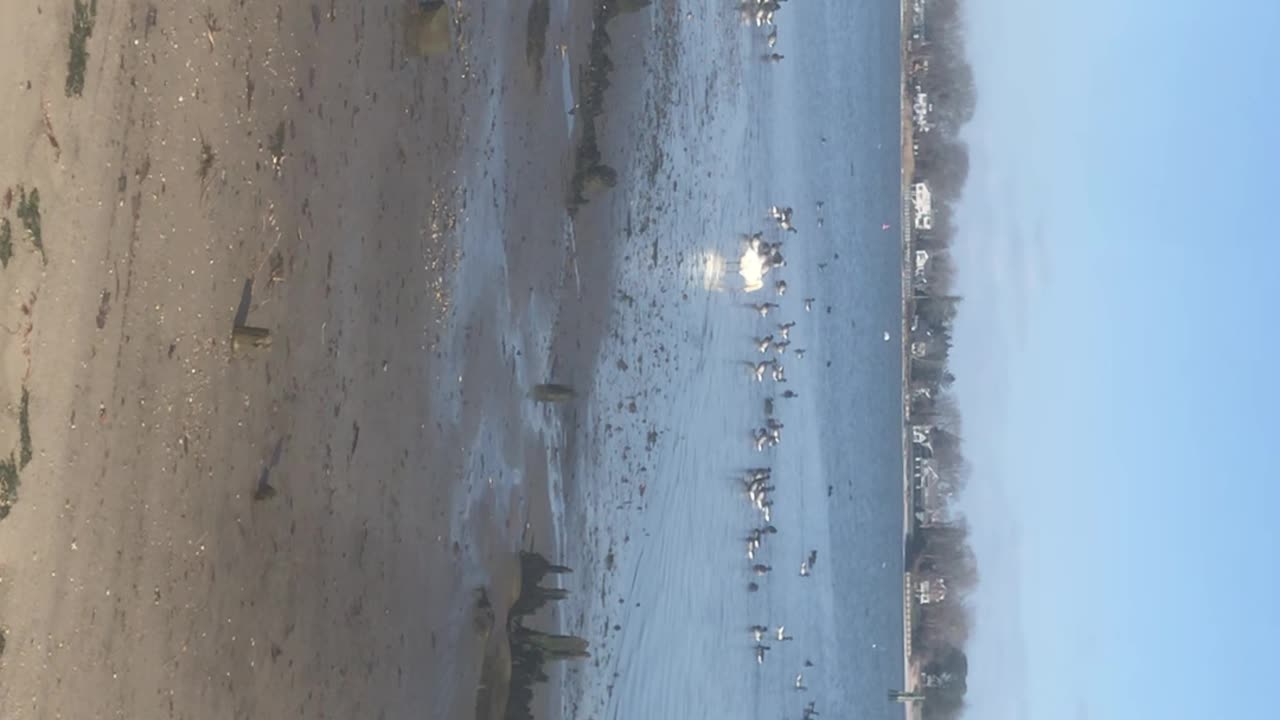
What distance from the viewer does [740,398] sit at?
17312mm

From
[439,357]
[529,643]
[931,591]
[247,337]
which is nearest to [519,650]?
[529,643]

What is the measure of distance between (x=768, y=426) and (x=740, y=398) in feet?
2.75

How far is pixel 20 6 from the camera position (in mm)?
6785

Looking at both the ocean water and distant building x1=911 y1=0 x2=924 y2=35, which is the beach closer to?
the ocean water

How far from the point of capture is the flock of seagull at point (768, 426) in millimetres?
17203

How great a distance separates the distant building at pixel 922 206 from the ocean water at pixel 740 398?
2.29 feet

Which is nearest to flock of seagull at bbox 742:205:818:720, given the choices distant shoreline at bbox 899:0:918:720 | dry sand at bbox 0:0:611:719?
distant shoreline at bbox 899:0:918:720

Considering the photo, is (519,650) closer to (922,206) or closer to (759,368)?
(759,368)

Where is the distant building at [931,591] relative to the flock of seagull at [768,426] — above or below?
below

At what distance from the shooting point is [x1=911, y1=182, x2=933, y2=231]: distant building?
21875mm

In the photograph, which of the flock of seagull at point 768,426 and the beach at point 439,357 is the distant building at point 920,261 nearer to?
the beach at point 439,357

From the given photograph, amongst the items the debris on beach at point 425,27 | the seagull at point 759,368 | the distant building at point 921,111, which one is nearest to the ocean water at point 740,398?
the seagull at point 759,368

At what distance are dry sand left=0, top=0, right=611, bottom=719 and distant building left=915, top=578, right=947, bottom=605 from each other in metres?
10.3

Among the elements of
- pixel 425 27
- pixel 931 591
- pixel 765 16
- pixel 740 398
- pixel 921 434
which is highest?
pixel 765 16
